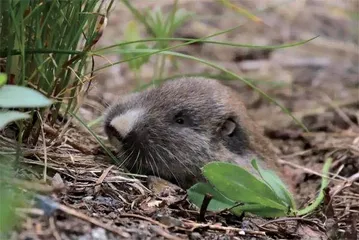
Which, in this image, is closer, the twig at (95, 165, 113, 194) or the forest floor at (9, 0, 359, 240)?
the forest floor at (9, 0, 359, 240)

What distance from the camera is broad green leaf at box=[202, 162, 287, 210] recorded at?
9.99 ft

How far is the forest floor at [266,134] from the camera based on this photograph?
2696mm

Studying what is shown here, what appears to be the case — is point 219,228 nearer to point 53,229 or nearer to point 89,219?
point 89,219

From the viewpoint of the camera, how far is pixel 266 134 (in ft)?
19.4

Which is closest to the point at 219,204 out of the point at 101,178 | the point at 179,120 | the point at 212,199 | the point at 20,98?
the point at 212,199

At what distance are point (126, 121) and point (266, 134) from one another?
243 centimetres

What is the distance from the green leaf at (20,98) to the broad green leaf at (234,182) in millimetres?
929

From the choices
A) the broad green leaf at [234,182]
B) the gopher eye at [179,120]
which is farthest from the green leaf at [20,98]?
the gopher eye at [179,120]

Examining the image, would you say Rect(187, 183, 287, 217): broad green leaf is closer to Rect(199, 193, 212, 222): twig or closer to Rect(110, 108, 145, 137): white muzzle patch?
Rect(199, 193, 212, 222): twig

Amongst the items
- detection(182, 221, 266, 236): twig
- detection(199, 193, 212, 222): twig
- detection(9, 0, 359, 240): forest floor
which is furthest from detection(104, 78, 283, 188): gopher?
detection(182, 221, 266, 236): twig

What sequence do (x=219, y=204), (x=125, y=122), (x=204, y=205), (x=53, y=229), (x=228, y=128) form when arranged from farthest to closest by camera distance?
(x=228, y=128) → (x=125, y=122) → (x=219, y=204) → (x=204, y=205) → (x=53, y=229)

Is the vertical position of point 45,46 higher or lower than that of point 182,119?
higher

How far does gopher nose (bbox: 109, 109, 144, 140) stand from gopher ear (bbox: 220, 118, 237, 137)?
1.91 ft

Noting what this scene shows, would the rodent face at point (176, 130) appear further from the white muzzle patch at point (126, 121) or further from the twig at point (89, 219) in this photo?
the twig at point (89, 219)
